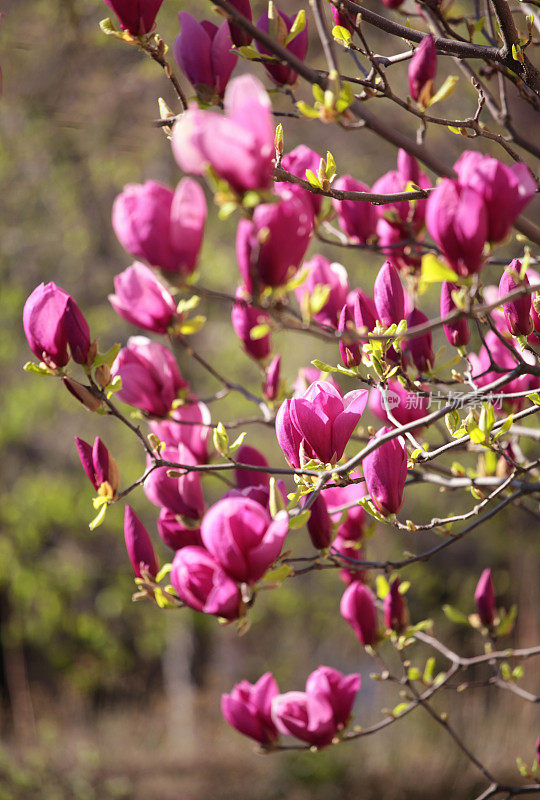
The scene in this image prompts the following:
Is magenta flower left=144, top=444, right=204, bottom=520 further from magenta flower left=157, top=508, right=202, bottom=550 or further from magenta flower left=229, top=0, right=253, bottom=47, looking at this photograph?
magenta flower left=229, top=0, right=253, bottom=47

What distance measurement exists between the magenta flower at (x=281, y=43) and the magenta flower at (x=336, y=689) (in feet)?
2.05

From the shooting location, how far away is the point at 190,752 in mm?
3709

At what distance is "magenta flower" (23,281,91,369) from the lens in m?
0.65

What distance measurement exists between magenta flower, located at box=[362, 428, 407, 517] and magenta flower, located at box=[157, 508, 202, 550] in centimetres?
19

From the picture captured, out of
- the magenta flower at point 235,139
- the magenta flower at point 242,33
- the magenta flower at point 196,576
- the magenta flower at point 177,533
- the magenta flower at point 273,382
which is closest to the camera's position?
the magenta flower at point 235,139

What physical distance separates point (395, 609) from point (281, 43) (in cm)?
64

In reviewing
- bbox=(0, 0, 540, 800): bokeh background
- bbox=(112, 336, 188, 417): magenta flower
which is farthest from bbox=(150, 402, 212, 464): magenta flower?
bbox=(0, 0, 540, 800): bokeh background

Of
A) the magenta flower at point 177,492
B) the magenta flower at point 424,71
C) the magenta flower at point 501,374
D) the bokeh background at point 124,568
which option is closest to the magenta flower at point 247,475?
the magenta flower at point 177,492

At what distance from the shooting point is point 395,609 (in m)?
0.88

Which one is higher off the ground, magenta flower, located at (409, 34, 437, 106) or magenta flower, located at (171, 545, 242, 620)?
magenta flower, located at (409, 34, 437, 106)

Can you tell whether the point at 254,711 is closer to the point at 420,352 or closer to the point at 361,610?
the point at 361,610

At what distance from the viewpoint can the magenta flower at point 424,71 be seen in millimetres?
595

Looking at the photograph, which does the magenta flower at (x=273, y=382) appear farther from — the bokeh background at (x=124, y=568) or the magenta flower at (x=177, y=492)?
the bokeh background at (x=124, y=568)

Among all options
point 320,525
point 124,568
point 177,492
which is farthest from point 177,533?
point 124,568
